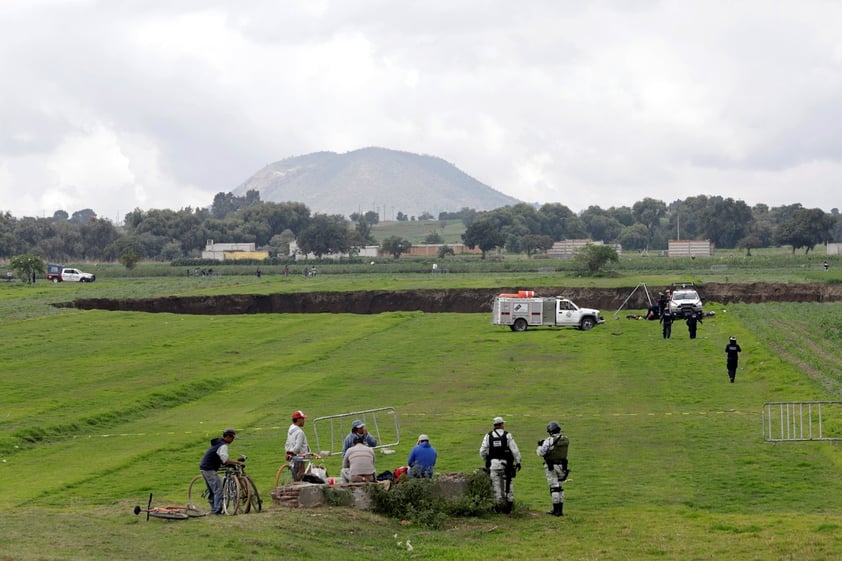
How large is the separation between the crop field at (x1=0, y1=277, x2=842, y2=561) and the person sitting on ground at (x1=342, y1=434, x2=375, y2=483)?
1024 mm

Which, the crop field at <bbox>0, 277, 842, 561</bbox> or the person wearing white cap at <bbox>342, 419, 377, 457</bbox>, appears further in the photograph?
the person wearing white cap at <bbox>342, 419, 377, 457</bbox>

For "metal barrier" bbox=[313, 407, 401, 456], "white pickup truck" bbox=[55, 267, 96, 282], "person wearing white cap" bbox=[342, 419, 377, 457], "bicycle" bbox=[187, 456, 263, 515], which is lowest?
"metal barrier" bbox=[313, 407, 401, 456]

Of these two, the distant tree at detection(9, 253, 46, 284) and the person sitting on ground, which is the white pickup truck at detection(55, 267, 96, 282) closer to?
the distant tree at detection(9, 253, 46, 284)

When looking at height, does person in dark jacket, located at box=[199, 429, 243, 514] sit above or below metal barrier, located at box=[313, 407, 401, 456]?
above

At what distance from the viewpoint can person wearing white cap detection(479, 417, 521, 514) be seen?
23094 millimetres

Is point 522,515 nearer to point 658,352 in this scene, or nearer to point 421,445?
point 421,445

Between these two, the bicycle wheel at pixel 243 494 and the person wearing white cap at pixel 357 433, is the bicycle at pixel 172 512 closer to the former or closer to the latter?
the bicycle wheel at pixel 243 494

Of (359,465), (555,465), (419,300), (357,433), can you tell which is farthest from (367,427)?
(419,300)

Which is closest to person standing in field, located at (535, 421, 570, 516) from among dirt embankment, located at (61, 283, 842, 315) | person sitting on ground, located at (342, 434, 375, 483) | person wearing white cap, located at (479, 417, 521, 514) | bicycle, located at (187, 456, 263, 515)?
person wearing white cap, located at (479, 417, 521, 514)

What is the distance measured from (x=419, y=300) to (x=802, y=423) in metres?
73.0

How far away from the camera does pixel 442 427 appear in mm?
35375

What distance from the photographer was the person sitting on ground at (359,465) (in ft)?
76.5

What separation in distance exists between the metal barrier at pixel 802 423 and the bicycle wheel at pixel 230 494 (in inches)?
603

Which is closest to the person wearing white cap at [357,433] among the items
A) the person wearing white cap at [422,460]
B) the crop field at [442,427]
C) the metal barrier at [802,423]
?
the person wearing white cap at [422,460]
